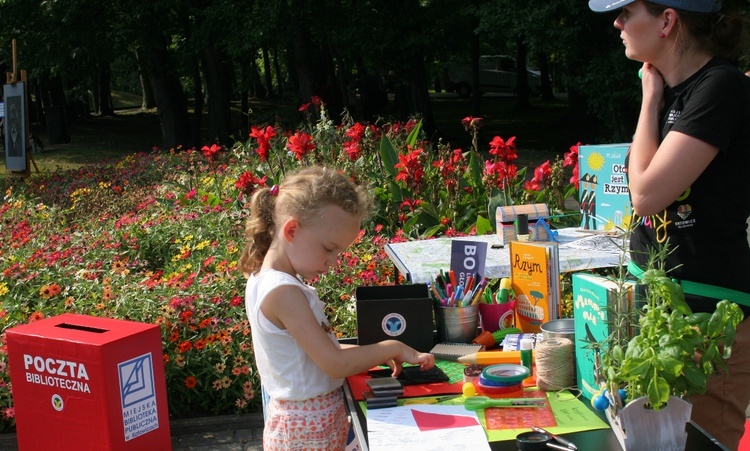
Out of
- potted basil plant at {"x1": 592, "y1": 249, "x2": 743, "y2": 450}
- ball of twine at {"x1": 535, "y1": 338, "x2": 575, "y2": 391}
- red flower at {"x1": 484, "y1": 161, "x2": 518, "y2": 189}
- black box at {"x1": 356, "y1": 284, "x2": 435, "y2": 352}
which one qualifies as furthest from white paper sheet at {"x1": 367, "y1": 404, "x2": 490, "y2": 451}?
red flower at {"x1": 484, "y1": 161, "x2": 518, "y2": 189}

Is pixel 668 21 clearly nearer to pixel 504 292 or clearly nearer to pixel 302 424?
pixel 504 292

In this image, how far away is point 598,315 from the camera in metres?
2.08

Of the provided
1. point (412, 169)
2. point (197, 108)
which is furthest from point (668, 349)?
point (197, 108)

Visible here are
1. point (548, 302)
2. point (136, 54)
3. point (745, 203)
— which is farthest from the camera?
point (136, 54)

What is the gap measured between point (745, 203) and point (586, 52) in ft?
40.3

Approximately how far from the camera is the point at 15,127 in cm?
1488

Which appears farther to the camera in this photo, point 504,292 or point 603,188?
point 603,188

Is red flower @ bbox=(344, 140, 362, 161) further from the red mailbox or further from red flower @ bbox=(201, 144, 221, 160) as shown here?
the red mailbox

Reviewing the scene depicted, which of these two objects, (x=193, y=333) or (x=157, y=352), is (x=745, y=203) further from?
(x=193, y=333)

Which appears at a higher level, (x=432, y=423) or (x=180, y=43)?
(x=180, y=43)

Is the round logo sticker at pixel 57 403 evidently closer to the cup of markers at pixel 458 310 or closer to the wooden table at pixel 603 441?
the cup of markers at pixel 458 310

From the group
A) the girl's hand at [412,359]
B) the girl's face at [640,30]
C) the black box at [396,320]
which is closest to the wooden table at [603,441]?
the girl's hand at [412,359]

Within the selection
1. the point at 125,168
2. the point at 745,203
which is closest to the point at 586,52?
the point at 125,168

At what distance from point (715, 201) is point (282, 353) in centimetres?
123
